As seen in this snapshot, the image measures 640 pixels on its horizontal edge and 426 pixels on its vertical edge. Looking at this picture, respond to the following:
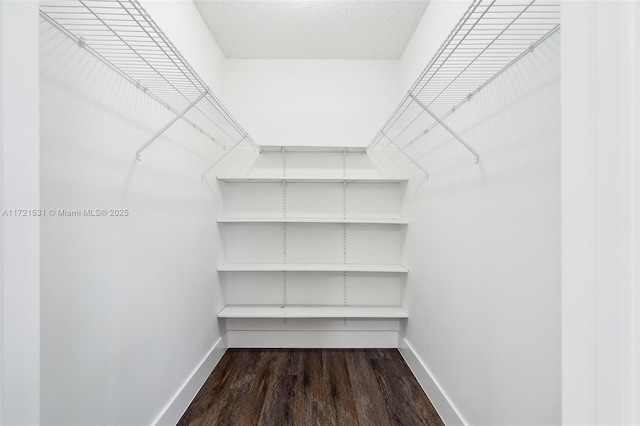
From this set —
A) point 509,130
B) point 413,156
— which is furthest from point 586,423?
point 413,156

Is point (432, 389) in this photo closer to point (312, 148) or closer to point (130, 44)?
point (312, 148)

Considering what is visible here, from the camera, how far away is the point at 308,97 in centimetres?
226

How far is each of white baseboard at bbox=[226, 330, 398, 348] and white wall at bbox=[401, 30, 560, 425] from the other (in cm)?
65

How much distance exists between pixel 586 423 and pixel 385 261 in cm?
197

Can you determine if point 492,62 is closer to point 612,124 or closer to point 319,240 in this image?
point 612,124

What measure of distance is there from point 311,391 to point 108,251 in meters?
1.42

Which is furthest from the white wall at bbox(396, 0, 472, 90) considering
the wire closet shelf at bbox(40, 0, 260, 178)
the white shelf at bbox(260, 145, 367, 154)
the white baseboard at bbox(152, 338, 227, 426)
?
the white baseboard at bbox(152, 338, 227, 426)

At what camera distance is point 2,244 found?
0.35m

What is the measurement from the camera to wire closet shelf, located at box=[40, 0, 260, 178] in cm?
82

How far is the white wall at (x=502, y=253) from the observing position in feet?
2.73

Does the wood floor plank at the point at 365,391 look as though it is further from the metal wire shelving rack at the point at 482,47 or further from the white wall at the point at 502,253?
the metal wire shelving rack at the point at 482,47

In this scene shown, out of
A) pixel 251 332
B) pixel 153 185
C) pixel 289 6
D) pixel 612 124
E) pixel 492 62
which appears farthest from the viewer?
pixel 251 332

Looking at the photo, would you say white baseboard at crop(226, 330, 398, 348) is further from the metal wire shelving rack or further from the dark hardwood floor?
the metal wire shelving rack

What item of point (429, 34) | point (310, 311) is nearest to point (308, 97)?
point (429, 34)
